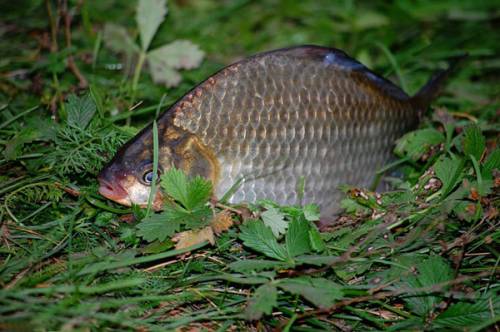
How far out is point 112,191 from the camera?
224 centimetres

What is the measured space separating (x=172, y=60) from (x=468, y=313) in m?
1.96

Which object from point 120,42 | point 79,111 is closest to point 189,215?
point 79,111

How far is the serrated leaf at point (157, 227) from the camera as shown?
2041mm

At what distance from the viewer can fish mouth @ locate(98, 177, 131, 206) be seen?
223cm

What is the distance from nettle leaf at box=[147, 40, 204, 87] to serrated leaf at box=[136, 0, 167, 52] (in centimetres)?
10

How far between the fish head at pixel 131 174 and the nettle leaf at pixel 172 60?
0.89 metres

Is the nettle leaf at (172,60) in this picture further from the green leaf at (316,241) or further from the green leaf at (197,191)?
the green leaf at (316,241)

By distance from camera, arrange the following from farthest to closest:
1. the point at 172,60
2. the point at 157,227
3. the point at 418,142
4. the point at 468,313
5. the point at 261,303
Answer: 1. the point at 172,60
2. the point at 418,142
3. the point at 157,227
4. the point at 468,313
5. the point at 261,303

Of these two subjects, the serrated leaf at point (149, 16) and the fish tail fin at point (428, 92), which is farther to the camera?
the serrated leaf at point (149, 16)

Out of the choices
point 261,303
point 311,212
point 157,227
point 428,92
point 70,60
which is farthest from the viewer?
point 70,60

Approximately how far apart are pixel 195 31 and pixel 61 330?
2.88 m

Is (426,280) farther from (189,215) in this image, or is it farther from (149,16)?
(149,16)

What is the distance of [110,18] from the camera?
4.14 metres

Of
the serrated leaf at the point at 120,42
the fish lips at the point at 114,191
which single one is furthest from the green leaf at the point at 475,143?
the serrated leaf at the point at 120,42
